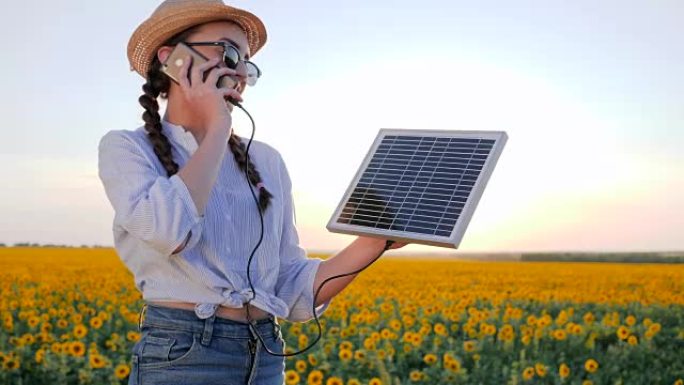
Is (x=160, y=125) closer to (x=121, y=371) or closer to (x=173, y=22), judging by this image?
(x=173, y=22)

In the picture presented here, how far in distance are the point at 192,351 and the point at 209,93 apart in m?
0.68

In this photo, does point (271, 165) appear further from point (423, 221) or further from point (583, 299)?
point (583, 299)

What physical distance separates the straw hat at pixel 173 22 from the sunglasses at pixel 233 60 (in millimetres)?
88

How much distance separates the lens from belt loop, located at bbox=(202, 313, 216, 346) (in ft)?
7.87

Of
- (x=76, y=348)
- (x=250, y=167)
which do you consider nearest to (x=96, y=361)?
(x=76, y=348)

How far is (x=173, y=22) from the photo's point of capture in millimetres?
2674

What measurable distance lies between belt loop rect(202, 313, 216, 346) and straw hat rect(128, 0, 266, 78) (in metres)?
0.86

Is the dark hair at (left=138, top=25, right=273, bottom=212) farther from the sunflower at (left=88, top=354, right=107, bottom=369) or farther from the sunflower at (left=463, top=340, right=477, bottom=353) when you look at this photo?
the sunflower at (left=463, top=340, right=477, bottom=353)

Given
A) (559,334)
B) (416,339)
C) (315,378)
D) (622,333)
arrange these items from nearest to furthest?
(315,378)
(416,339)
(559,334)
(622,333)

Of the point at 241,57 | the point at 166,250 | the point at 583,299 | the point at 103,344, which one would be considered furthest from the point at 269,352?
the point at 583,299

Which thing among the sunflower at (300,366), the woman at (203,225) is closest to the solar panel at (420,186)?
the woman at (203,225)

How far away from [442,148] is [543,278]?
14.5 meters

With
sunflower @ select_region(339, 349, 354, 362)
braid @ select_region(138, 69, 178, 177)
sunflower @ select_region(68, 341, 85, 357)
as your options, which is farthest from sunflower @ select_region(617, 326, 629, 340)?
braid @ select_region(138, 69, 178, 177)

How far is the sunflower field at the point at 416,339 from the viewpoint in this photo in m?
6.49
